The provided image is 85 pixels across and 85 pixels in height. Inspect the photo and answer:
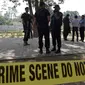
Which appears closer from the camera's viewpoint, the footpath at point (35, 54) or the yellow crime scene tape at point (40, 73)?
the yellow crime scene tape at point (40, 73)

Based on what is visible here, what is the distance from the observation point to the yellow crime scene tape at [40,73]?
5906 mm

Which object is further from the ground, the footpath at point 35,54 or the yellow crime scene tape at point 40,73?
the yellow crime scene tape at point 40,73

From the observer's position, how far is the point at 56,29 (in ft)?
44.1

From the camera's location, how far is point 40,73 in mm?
6078

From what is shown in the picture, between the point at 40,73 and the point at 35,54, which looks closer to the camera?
the point at 40,73

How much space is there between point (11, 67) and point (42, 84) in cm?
60

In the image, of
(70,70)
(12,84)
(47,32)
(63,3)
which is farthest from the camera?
(63,3)

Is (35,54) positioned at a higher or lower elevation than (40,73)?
lower

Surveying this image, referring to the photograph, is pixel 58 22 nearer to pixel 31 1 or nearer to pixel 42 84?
pixel 42 84

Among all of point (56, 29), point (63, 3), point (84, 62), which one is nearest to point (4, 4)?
point (63, 3)

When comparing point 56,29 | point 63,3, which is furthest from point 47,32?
point 63,3

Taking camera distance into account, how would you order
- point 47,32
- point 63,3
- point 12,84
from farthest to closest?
point 63,3 < point 47,32 < point 12,84

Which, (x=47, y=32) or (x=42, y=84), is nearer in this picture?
(x=42, y=84)

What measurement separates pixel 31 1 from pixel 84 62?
98.1ft
